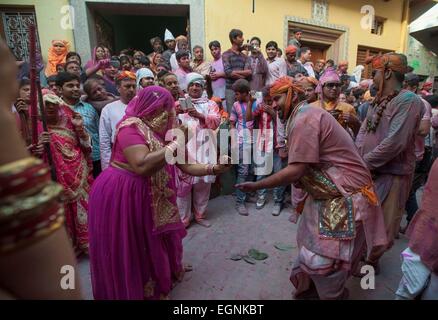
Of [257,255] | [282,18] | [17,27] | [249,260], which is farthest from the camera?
[282,18]

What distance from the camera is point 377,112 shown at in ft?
9.15

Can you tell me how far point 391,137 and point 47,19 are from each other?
7.98 m

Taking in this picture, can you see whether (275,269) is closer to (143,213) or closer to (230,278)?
(230,278)

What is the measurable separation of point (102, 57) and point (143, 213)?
4.23 m

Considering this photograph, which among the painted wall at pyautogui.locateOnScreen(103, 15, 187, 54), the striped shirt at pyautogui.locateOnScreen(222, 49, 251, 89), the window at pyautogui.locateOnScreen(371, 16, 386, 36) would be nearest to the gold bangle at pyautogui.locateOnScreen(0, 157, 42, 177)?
the striped shirt at pyautogui.locateOnScreen(222, 49, 251, 89)

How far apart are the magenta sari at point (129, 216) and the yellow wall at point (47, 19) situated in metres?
6.55

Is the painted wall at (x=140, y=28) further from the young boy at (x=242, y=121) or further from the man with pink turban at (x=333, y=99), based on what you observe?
the man with pink turban at (x=333, y=99)

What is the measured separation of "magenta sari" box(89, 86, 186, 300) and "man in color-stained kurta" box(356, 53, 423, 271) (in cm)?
200

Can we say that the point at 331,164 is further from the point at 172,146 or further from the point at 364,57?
the point at 364,57

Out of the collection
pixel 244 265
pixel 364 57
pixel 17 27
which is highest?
pixel 17 27

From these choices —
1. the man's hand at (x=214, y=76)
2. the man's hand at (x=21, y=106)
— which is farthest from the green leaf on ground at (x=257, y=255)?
the man's hand at (x=214, y=76)

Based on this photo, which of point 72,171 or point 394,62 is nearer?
point 394,62

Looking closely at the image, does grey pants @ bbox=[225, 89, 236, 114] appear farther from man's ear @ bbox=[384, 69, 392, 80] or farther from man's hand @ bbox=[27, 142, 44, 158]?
man's hand @ bbox=[27, 142, 44, 158]

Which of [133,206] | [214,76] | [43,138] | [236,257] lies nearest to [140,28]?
[214,76]
